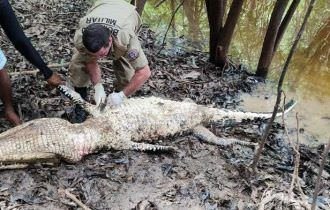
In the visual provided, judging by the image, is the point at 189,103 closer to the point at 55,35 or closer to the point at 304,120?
the point at 304,120

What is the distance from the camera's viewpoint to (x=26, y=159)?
12.6 feet

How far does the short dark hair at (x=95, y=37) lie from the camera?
3.88 meters

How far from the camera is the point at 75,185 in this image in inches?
153

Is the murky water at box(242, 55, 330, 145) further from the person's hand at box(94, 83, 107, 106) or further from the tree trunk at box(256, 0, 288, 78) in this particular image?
the person's hand at box(94, 83, 107, 106)

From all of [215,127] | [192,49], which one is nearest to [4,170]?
[215,127]

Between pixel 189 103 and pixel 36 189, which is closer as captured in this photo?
pixel 36 189

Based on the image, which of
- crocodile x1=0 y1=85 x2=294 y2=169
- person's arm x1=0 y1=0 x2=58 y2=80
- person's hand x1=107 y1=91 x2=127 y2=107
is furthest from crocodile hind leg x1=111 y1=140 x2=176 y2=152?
person's arm x1=0 y1=0 x2=58 y2=80

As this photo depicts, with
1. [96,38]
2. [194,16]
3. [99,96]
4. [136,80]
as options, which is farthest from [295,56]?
[96,38]

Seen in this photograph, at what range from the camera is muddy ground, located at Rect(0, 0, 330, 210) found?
3.81m

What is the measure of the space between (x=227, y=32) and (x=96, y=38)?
9.00ft

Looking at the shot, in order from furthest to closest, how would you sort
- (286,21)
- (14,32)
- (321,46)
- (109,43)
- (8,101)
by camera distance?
(321,46) → (286,21) → (8,101) → (14,32) → (109,43)

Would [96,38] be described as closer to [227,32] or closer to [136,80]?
[136,80]

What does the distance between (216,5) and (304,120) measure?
1787 millimetres

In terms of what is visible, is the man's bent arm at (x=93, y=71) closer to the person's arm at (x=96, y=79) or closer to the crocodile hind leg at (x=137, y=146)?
the person's arm at (x=96, y=79)
